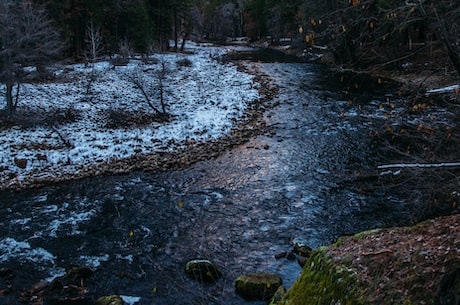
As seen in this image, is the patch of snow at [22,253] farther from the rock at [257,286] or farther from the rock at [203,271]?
the rock at [257,286]

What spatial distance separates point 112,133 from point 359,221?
11861mm

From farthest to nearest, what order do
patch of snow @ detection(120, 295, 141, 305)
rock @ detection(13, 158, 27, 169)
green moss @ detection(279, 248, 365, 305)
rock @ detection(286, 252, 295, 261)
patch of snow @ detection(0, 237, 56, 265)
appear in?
rock @ detection(13, 158, 27, 169) < patch of snow @ detection(0, 237, 56, 265) < rock @ detection(286, 252, 295, 261) < patch of snow @ detection(120, 295, 141, 305) < green moss @ detection(279, 248, 365, 305)

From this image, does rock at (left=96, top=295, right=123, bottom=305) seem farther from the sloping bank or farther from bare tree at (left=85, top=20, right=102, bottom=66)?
bare tree at (left=85, top=20, right=102, bottom=66)

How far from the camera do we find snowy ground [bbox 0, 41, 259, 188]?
14.3 metres

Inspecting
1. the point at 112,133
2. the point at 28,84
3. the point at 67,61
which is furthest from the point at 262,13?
the point at 112,133

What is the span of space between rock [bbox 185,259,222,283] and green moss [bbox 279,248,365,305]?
3.43m

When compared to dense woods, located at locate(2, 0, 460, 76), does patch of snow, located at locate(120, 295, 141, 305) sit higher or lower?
lower

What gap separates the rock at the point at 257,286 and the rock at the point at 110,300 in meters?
2.31

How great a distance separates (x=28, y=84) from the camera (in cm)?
2309

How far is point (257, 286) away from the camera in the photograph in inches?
273

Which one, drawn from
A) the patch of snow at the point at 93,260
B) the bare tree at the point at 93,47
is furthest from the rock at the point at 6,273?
the bare tree at the point at 93,47

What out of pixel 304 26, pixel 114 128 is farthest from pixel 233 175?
pixel 304 26

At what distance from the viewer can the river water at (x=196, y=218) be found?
7.93 metres

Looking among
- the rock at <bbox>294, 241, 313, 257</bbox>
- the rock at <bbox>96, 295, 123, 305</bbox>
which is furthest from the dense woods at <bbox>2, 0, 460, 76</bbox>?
the rock at <bbox>96, 295, 123, 305</bbox>
